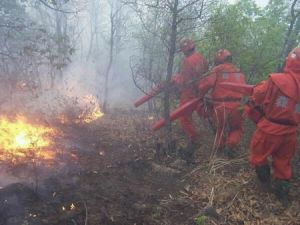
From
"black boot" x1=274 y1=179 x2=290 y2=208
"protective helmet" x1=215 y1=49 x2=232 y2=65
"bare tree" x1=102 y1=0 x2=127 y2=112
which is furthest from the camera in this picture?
"bare tree" x1=102 y1=0 x2=127 y2=112

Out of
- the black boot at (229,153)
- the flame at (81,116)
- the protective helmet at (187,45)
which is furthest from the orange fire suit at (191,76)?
the flame at (81,116)

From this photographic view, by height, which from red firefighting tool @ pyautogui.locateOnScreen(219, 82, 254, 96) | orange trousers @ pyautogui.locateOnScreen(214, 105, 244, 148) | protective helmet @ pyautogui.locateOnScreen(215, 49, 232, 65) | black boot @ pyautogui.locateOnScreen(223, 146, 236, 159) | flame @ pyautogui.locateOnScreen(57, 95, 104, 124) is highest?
protective helmet @ pyautogui.locateOnScreen(215, 49, 232, 65)

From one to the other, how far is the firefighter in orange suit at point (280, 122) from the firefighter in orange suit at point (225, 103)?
1.68 meters

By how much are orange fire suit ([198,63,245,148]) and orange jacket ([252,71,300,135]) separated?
70.4 inches

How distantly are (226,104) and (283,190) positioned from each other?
7.93 ft

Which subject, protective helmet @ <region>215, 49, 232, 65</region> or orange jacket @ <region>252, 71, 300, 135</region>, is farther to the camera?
protective helmet @ <region>215, 49, 232, 65</region>

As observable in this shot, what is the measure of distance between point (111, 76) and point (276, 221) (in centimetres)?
2474

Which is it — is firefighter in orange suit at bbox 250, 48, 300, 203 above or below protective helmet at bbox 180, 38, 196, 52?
below

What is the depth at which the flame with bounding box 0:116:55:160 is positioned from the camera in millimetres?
7238

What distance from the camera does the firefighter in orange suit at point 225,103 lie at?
7.21 metres

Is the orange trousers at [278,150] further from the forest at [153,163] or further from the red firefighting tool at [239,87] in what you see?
the red firefighting tool at [239,87]

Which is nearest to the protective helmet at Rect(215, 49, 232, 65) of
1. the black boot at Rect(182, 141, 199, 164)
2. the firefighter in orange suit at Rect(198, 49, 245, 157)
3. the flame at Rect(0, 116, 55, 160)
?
the firefighter in orange suit at Rect(198, 49, 245, 157)

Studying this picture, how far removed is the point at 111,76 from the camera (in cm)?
2878

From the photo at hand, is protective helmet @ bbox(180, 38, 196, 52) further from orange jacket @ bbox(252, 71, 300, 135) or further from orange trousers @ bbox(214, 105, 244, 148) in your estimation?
orange jacket @ bbox(252, 71, 300, 135)
